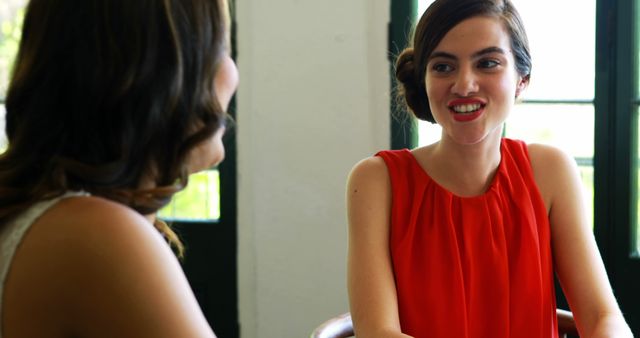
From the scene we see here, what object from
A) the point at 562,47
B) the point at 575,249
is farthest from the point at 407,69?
the point at 562,47

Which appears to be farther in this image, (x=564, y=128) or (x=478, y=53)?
(x=564, y=128)

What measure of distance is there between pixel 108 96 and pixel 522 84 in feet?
3.98

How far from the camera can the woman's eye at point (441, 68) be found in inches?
75.7

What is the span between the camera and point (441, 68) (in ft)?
6.33

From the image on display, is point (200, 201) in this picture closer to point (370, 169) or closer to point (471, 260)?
point (370, 169)

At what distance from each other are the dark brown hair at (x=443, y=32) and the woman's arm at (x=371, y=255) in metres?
0.21

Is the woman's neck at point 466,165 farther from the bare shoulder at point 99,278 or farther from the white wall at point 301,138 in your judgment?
the bare shoulder at point 99,278

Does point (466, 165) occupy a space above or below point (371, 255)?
above

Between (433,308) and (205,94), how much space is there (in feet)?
3.12

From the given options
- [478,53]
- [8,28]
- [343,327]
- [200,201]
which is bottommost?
[343,327]

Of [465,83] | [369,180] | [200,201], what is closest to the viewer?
[465,83]

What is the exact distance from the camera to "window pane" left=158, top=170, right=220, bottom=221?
304 centimetres

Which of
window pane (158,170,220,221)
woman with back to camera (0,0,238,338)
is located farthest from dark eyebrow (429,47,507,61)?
window pane (158,170,220,221)

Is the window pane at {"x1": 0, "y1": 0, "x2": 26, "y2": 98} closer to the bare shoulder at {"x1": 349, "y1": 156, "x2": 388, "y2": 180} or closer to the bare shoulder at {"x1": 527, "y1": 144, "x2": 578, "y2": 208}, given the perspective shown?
the bare shoulder at {"x1": 349, "y1": 156, "x2": 388, "y2": 180}
